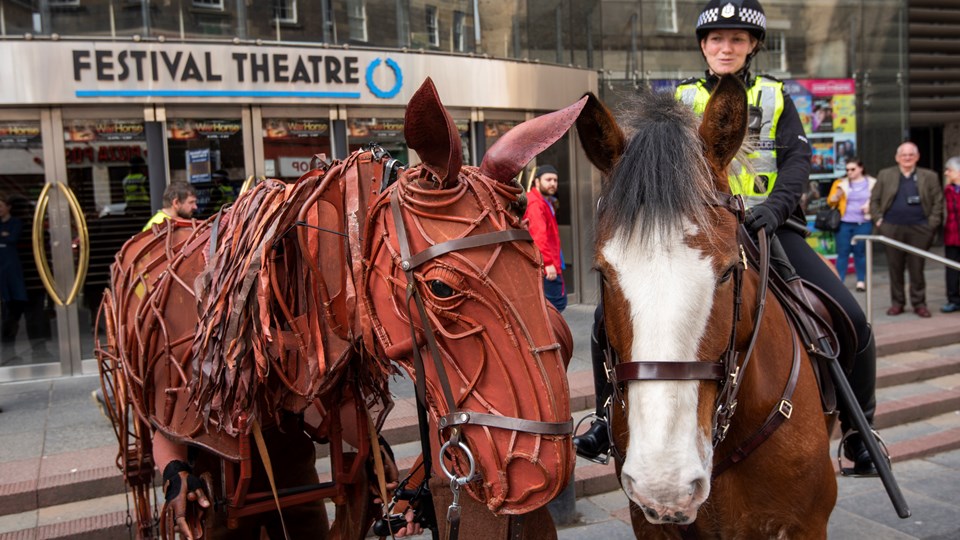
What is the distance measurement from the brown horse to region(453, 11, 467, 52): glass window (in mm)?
8830

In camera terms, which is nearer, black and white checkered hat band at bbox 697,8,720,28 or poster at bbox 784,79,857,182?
black and white checkered hat band at bbox 697,8,720,28

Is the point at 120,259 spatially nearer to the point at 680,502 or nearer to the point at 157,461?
the point at 157,461

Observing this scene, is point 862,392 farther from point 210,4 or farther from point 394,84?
point 210,4

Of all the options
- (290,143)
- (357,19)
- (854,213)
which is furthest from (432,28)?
(854,213)

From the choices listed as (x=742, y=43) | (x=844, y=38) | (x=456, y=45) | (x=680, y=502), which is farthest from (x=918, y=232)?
(x=680, y=502)

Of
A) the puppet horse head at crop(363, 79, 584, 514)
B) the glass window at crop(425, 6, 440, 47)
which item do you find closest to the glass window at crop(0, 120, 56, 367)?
the glass window at crop(425, 6, 440, 47)

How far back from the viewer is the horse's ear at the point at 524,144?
84.9 inches

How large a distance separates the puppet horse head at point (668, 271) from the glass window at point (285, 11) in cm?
816

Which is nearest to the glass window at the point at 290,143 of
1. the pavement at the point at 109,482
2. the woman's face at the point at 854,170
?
the pavement at the point at 109,482

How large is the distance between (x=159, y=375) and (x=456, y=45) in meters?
9.03

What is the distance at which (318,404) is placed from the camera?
104 inches

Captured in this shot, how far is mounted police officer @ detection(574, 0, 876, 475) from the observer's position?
335 centimetres

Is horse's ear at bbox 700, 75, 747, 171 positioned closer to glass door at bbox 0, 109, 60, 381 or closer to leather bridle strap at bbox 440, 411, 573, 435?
leather bridle strap at bbox 440, 411, 573, 435

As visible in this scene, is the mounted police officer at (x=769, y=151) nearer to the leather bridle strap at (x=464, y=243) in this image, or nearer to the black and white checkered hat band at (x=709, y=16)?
the black and white checkered hat band at (x=709, y=16)
